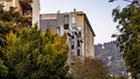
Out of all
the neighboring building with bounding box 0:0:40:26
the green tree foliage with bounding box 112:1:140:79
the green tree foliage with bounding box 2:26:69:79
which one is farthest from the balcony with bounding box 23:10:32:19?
the green tree foliage with bounding box 112:1:140:79

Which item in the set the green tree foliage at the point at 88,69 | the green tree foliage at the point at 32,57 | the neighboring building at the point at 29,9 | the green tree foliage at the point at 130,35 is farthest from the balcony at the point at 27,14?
the green tree foliage at the point at 130,35

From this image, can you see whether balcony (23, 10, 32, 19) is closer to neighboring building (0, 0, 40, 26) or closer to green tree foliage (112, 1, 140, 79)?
neighboring building (0, 0, 40, 26)

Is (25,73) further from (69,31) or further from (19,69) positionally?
(69,31)

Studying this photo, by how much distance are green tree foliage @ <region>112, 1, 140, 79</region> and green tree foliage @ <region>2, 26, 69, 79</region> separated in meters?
6.76

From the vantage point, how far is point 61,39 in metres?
34.6

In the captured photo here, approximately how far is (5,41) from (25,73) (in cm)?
389

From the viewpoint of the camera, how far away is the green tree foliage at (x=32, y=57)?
3098 cm

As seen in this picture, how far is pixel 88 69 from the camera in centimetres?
6150

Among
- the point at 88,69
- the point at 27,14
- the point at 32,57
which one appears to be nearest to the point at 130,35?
the point at 32,57

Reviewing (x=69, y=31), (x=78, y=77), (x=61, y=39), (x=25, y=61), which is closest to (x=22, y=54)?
(x=25, y=61)

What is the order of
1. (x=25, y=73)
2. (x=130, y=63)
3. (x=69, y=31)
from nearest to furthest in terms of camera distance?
(x=130, y=63) → (x=25, y=73) → (x=69, y=31)

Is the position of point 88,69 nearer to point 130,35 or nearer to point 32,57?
point 32,57

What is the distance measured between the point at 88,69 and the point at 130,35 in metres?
34.6

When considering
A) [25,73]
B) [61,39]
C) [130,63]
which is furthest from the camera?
[61,39]
